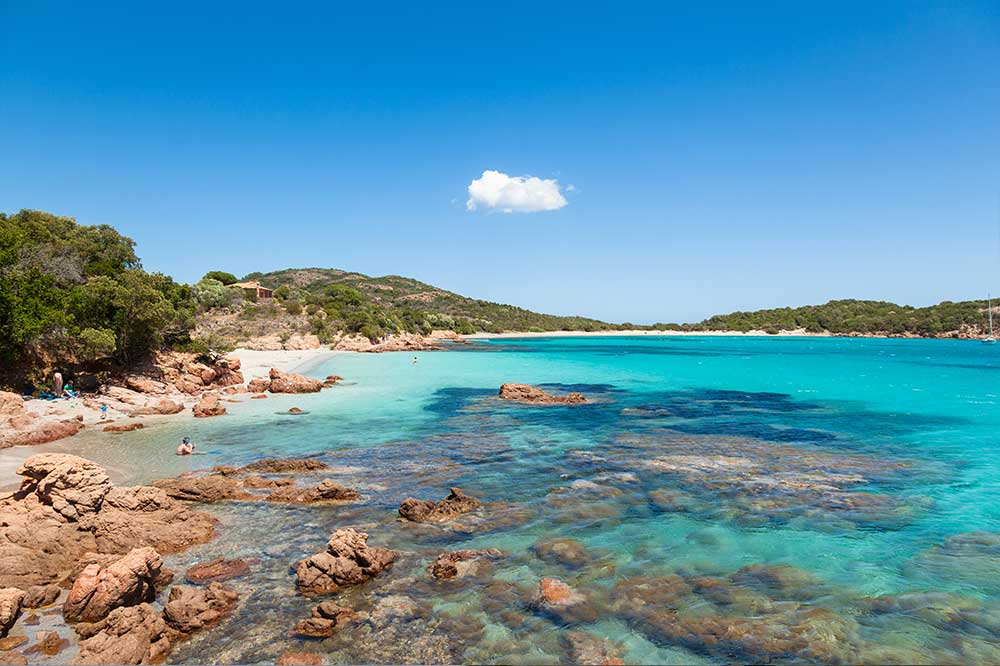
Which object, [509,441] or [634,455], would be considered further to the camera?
[509,441]

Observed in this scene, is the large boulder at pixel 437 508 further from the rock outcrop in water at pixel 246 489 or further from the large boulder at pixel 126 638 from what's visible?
the large boulder at pixel 126 638

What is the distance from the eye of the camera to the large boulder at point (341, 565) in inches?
354

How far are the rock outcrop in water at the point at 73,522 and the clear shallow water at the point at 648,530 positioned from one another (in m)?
1.19

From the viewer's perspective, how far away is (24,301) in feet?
79.5

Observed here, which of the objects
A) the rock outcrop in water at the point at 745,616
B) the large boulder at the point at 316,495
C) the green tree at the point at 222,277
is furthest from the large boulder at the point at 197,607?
the green tree at the point at 222,277

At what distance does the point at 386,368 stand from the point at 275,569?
156 ft

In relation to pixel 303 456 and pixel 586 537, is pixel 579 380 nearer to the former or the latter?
pixel 303 456

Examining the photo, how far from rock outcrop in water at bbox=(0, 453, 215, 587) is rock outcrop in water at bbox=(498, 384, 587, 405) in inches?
889

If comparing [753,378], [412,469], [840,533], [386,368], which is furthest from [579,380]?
[840,533]

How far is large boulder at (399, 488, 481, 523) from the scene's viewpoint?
1226 centimetres

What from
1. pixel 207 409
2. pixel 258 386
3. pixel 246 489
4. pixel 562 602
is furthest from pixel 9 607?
pixel 258 386

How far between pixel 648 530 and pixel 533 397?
21.3m

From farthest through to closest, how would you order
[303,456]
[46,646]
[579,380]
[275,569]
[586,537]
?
[579,380]
[303,456]
[586,537]
[275,569]
[46,646]

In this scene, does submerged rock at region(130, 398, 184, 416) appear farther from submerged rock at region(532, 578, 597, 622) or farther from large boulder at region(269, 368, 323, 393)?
submerged rock at region(532, 578, 597, 622)
